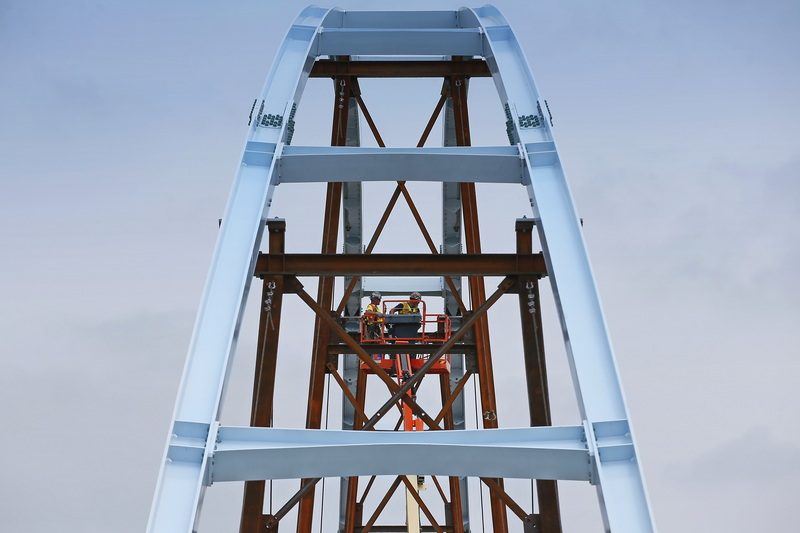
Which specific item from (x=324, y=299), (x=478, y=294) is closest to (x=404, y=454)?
(x=324, y=299)

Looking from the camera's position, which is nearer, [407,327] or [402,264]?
[402,264]

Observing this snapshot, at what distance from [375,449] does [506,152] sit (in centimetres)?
447

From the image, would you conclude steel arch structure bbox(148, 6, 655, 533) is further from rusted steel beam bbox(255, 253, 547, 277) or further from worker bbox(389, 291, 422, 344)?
worker bbox(389, 291, 422, 344)

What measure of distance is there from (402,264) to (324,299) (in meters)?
2.57

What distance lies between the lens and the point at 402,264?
1354cm

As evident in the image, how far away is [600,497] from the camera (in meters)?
7.81

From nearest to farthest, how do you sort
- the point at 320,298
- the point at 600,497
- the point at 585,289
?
the point at 600,497 → the point at 585,289 → the point at 320,298

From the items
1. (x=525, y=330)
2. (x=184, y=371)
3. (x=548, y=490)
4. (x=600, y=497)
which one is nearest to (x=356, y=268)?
(x=525, y=330)

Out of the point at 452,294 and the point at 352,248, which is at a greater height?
the point at 352,248

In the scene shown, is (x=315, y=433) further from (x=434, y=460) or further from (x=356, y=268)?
(x=356, y=268)

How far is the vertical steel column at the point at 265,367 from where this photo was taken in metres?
→ 12.5

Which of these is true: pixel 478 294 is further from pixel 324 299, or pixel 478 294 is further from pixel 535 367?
pixel 535 367

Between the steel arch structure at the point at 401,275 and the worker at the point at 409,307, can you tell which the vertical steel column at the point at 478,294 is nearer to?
the steel arch structure at the point at 401,275

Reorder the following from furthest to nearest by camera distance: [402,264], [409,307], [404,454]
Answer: [409,307] → [402,264] → [404,454]
